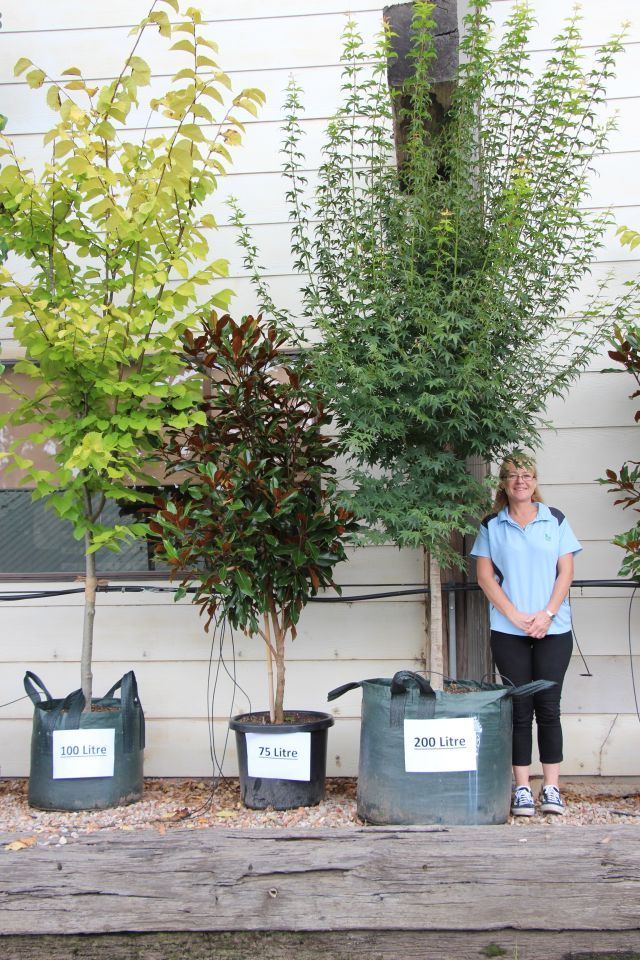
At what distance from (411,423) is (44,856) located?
1768mm

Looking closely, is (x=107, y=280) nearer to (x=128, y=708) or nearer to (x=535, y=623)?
(x=128, y=708)

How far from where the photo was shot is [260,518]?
2.99m

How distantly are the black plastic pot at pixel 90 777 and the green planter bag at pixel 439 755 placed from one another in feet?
2.94

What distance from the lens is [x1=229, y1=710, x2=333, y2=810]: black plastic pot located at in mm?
3064

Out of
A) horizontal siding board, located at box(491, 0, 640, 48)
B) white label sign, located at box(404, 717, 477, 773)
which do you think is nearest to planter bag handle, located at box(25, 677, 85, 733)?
white label sign, located at box(404, 717, 477, 773)

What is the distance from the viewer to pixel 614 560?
368cm

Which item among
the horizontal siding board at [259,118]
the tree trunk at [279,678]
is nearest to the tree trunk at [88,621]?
the tree trunk at [279,678]

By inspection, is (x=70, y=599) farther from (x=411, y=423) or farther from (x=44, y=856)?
(x=411, y=423)

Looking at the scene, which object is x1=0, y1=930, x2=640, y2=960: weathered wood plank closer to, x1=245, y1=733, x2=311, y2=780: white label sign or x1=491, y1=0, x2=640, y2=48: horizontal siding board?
x1=245, y1=733, x2=311, y2=780: white label sign

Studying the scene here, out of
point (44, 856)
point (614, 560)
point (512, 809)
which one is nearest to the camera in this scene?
point (44, 856)

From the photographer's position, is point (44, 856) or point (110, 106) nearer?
point (44, 856)

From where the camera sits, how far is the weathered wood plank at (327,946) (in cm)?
249

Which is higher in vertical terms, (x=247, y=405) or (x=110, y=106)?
(x=110, y=106)

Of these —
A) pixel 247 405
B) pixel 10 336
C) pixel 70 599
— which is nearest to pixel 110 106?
pixel 247 405
